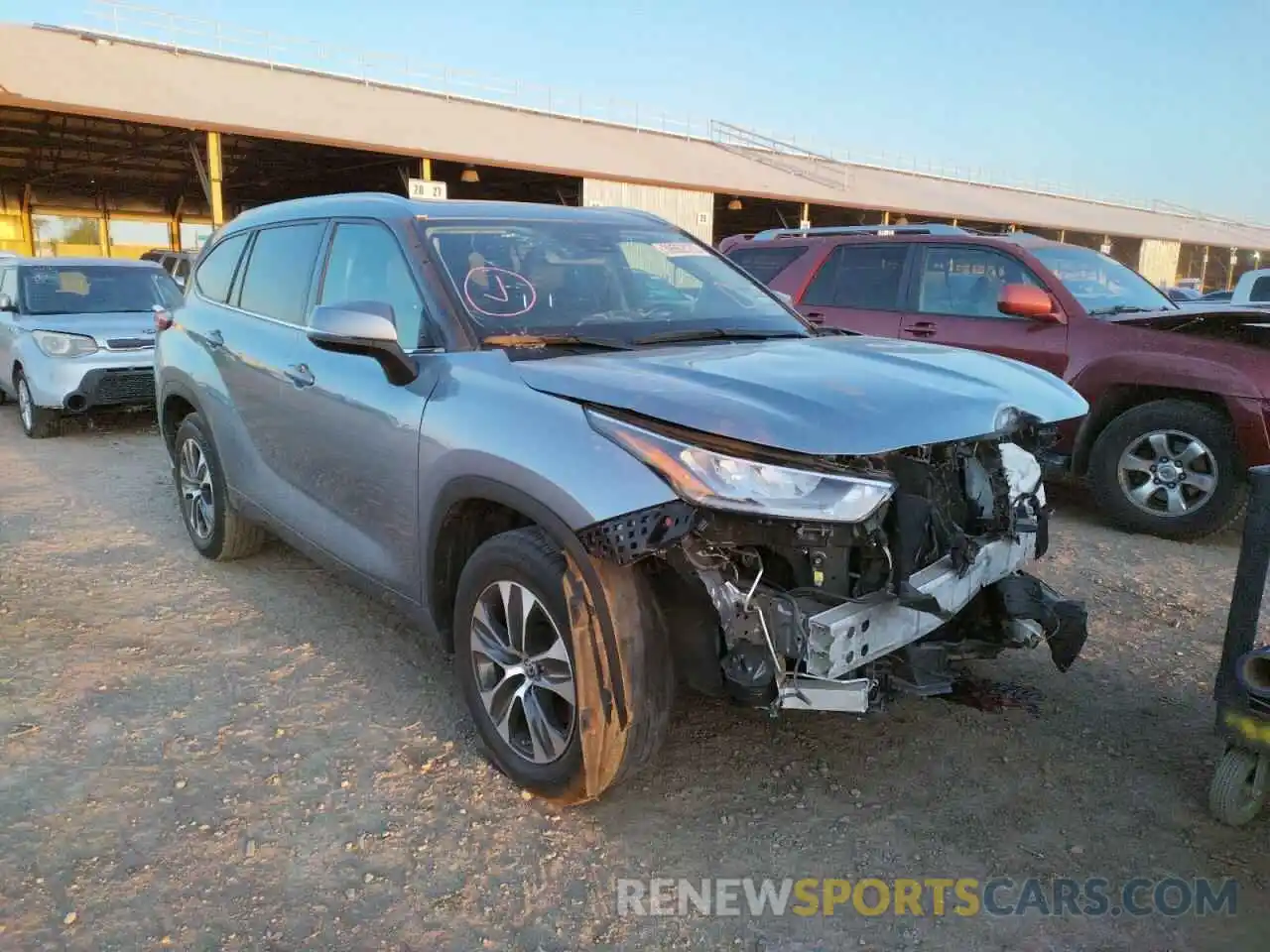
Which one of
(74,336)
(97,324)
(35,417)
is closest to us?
(74,336)

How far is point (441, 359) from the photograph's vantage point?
9.95 ft

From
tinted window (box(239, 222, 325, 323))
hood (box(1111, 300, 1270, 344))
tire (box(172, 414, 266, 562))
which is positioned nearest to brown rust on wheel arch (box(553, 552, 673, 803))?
tinted window (box(239, 222, 325, 323))

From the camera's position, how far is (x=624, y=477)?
7.80ft

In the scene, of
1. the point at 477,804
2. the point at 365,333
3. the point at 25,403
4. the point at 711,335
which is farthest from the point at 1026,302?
the point at 25,403

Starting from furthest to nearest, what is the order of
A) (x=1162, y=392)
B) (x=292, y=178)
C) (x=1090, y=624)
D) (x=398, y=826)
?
(x=292, y=178), (x=1162, y=392), (x=1090, y=624), (x=398, y=826)

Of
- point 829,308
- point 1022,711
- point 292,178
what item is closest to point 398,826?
point 1022,711

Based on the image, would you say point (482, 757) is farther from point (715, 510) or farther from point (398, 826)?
point (715, 510)

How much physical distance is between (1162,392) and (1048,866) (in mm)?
4091

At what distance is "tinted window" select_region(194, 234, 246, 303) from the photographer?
476 cm

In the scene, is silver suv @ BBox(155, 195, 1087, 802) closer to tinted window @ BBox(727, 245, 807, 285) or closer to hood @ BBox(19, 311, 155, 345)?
tinted window @ BBox(727, 245, 807, 285)

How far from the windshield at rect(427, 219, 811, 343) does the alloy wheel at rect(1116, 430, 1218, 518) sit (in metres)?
3.05

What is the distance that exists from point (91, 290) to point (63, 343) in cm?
133

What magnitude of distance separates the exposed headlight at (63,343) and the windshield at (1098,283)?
8.31 m

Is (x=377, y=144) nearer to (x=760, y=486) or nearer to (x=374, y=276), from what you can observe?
(x=374, y=276)
